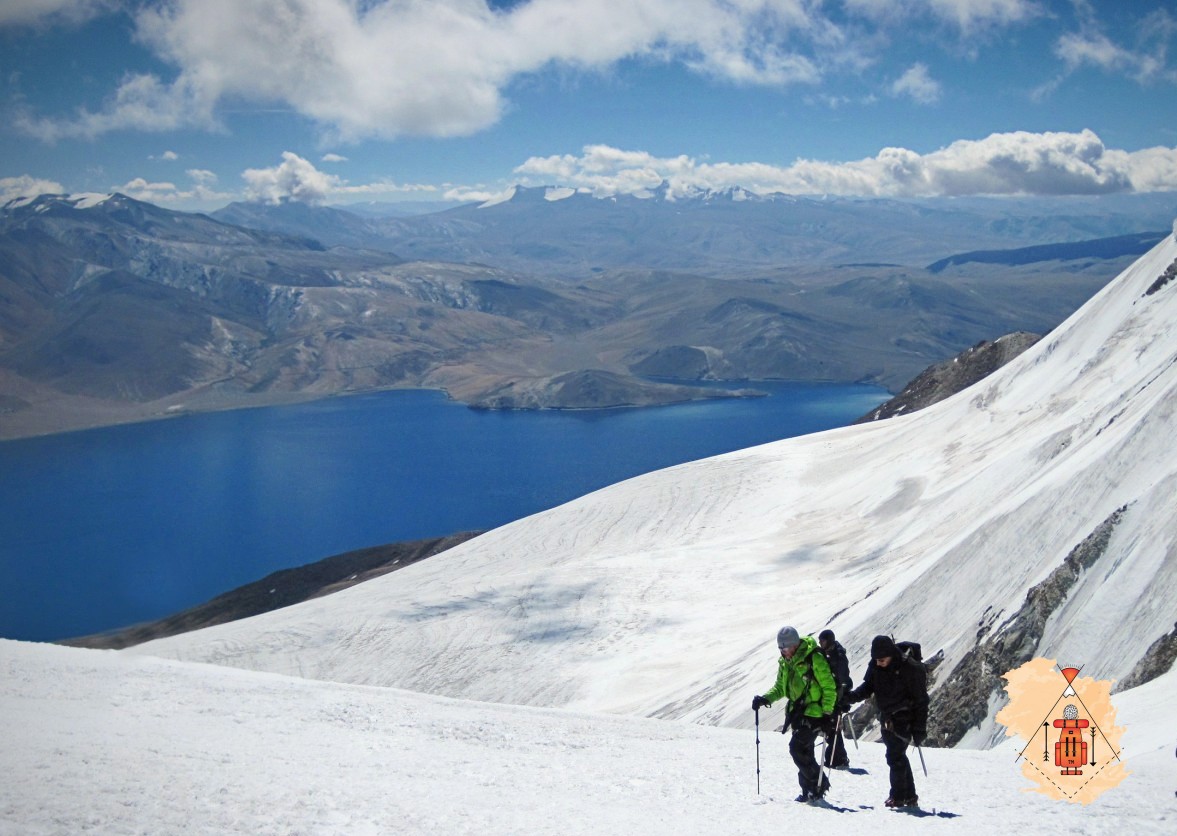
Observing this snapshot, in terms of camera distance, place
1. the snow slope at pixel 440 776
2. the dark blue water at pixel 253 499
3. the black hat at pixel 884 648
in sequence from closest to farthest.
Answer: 1. the snow slope at pixel 440 776
2. the black hat at pixel 884 648
3. the dark blue water at pixel 253 499

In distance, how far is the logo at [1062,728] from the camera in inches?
416

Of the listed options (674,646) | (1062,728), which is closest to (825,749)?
(1062,728)

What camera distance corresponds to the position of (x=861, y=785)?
1163 cm

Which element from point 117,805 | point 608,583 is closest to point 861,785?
point 117,805

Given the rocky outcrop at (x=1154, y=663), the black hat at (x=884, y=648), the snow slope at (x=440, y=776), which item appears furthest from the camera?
the rocky outcrop at (x=1154, y=663)

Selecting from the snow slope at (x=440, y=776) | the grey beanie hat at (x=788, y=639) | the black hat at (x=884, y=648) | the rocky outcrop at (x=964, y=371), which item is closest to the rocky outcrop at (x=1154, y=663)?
the snow slope at (x=440, y=776)

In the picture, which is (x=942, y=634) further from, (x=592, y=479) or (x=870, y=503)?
(x=592, y=479)

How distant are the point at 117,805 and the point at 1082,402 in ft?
153

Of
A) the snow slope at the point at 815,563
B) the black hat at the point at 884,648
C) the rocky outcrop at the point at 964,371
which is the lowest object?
the snow slope at the point at 815,563

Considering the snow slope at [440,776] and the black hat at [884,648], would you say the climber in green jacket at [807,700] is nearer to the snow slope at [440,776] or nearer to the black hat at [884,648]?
the snow slope at [440,776]

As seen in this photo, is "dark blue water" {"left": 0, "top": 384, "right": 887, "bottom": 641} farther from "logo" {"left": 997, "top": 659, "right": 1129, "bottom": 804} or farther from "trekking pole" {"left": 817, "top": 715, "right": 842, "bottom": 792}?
"logo" {"left": 997, "top": 659, "right": 1129, "bottom": 804}

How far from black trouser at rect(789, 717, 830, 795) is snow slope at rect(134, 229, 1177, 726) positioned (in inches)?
564

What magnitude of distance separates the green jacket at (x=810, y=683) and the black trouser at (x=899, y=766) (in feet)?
2.54

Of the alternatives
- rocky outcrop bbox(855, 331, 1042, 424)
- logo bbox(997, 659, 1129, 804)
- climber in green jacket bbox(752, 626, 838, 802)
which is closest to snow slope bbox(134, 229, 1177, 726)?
logo bbox(997, 659, 1129, 804)
